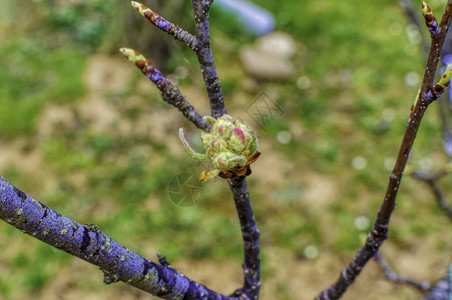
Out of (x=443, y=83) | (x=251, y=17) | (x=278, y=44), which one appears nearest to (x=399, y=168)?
(x=443, y=83)

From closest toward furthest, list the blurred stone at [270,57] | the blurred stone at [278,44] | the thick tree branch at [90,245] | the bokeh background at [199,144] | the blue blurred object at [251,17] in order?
the thick tree branch at [90,245] < the bokeh background at [199,144] < the blurred stone at [270,57] < the blurred stone at [278,44] < the blue blurred object at [251,17]

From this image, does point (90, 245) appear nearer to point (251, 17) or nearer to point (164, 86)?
point (164, 86)

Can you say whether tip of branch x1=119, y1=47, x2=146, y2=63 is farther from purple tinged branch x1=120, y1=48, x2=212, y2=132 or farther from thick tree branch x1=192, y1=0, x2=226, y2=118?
thick tree branch x1=192, y1=0, x2=226, y2=118

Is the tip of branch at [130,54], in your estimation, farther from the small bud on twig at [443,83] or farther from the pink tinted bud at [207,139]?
the small bud on twig at [443,83]

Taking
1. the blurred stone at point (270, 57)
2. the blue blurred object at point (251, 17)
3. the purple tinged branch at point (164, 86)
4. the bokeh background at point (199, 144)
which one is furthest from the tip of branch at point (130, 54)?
the blue blurred object at point (251, 17)

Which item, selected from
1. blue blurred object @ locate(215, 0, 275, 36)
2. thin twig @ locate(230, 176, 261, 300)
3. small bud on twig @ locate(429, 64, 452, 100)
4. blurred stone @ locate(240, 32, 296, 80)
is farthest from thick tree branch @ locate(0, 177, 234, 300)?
blue blurred object @ locate(215, 0, 275, 36)
